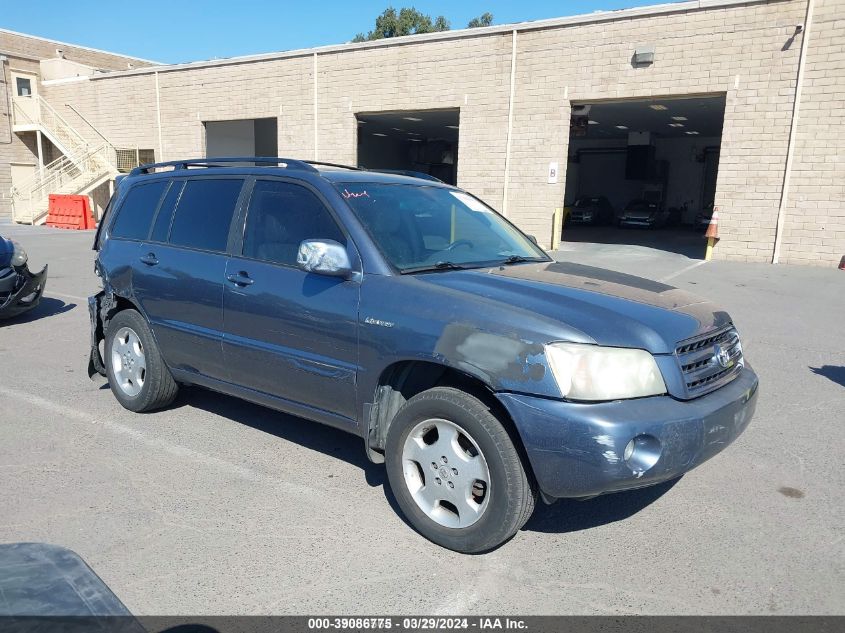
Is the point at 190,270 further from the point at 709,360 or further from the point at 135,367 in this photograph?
the point at 709,360

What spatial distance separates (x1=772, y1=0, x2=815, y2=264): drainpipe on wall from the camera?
45.9 feet

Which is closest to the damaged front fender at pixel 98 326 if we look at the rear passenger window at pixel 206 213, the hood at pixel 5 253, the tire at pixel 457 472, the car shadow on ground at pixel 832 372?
the rear passenger window at pixel 206 213

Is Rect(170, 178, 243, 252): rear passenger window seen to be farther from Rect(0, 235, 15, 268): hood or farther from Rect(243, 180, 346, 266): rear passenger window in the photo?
Rect(0, 235, 15, 268): hood

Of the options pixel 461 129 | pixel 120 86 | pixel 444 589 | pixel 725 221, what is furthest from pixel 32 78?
pixel 444 589

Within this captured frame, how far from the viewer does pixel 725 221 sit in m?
15.7

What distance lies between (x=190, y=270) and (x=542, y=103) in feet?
48.2

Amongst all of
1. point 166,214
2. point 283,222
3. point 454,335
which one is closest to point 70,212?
point 166,214

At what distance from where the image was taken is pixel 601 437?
2.81 meters

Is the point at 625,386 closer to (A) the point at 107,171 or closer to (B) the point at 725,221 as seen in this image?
(B) the point at 725,221

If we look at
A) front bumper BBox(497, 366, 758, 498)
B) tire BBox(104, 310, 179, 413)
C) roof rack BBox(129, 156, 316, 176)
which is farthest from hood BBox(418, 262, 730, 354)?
tire BBox(104, 310, 179, 413)

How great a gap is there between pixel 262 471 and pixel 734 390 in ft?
9.22

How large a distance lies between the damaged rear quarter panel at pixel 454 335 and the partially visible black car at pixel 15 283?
263 inches

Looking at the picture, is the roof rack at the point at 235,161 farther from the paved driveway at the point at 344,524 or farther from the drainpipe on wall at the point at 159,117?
the drainpipe on wall at the point at 159,117

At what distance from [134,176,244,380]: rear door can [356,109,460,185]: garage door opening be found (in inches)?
826
